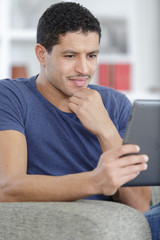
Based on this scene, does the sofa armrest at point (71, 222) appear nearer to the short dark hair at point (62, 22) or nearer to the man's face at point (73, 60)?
the man's face at point (73, 60)

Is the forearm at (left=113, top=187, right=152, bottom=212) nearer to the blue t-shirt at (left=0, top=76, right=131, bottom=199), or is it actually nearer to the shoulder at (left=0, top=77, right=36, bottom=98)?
the blue t-shirt at (left=0, top=76, right=131, bottom=199)

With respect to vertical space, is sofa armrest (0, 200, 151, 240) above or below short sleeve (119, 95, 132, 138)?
below

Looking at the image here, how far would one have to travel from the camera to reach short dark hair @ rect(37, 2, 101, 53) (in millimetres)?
1499

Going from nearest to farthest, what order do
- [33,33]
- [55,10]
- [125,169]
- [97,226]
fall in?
[97,226]
[125,169]
[55,10]
[33,33]

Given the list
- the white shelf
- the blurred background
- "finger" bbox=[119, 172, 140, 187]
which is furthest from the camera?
the blurred background

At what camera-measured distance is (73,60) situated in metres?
1.50

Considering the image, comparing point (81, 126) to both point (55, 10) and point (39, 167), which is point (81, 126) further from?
point (55, 10)

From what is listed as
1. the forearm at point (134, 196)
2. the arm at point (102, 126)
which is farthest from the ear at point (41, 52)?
the forearm at point (134, 196)

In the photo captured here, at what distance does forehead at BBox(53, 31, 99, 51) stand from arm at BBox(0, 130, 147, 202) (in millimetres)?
362

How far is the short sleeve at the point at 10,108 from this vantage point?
4.41 feet

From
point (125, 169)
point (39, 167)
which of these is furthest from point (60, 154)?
point (125, 169)

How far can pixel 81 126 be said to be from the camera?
1521 mm

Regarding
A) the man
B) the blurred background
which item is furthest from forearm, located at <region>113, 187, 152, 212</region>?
the blurred background

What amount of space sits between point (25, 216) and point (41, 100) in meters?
0.57
